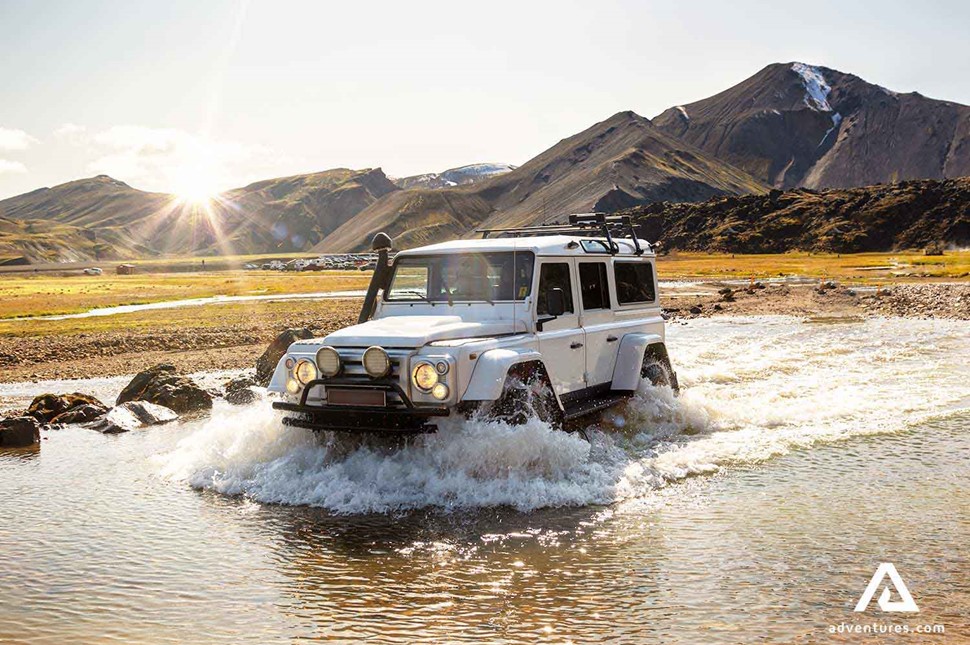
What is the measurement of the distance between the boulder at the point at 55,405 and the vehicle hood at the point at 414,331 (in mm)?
8258

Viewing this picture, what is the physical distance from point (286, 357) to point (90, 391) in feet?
39.9

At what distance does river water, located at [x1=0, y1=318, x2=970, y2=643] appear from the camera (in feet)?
20.5

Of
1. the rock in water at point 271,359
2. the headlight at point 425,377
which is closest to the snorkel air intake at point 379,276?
the headlight at point 425,377

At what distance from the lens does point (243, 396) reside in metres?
18.0

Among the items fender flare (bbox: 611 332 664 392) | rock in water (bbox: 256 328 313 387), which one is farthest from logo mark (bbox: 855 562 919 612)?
rock in water (bbox: 256 328 313 387)

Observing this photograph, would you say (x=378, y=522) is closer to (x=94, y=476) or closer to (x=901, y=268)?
(x=94, y=476)

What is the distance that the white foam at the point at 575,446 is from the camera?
30.0 feet

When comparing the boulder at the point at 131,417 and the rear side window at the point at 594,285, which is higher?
the rear side window at the point at 594,285

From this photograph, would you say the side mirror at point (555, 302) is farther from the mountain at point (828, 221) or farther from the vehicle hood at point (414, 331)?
the mountain at point (828, 221)

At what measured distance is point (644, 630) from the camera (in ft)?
19.5

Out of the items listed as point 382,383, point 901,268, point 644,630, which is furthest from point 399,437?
point 901,268

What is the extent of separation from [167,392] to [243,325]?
55.0 feet

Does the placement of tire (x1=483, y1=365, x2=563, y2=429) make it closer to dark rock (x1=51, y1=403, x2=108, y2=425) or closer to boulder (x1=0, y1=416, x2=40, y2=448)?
boulder (x1=0, y1=416, x2=40, y2=448)

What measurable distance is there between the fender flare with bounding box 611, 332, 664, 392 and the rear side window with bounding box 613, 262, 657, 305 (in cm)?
64
